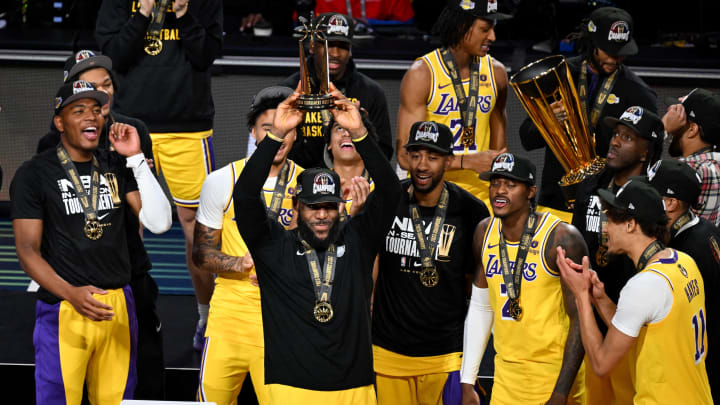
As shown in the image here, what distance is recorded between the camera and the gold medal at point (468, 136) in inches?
244

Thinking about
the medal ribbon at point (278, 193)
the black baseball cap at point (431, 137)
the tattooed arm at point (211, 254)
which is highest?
the black baseball cap at point (431, 137)

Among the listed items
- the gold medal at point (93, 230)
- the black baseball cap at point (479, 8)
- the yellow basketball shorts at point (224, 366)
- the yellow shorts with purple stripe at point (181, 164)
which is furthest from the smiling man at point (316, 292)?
the yellow shorts with purple stripe at point (181, 164)

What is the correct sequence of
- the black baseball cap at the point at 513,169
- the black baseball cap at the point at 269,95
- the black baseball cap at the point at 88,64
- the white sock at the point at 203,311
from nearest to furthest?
the black baseball cap at the point at 513,169, the black baseball cap at the point at 269,95, the black baseball cap at the point at 88,64, the white sock at the point at 203,311

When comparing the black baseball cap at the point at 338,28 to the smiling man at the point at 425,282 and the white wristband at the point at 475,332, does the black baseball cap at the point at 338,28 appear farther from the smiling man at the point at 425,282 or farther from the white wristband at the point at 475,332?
the white wristband at the point at 475,332

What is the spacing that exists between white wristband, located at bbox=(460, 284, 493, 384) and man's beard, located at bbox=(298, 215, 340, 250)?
37.6 inches

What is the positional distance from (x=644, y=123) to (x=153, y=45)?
3260 millimetres

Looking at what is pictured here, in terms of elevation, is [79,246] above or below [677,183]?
below

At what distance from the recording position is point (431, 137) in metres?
5.30

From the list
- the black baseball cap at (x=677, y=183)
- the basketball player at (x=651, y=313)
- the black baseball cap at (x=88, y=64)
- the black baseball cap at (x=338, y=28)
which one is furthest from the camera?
the black baseball cap at (x=338, y=28)

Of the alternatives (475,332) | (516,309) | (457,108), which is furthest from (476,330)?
(457,108)

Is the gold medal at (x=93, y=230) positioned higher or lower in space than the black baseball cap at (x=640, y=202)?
lower

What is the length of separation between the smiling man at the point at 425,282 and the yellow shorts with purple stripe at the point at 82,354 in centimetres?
138

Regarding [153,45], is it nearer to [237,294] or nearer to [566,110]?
[237,294]

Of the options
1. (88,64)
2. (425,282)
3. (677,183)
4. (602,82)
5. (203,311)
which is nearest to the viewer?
(677,183)
